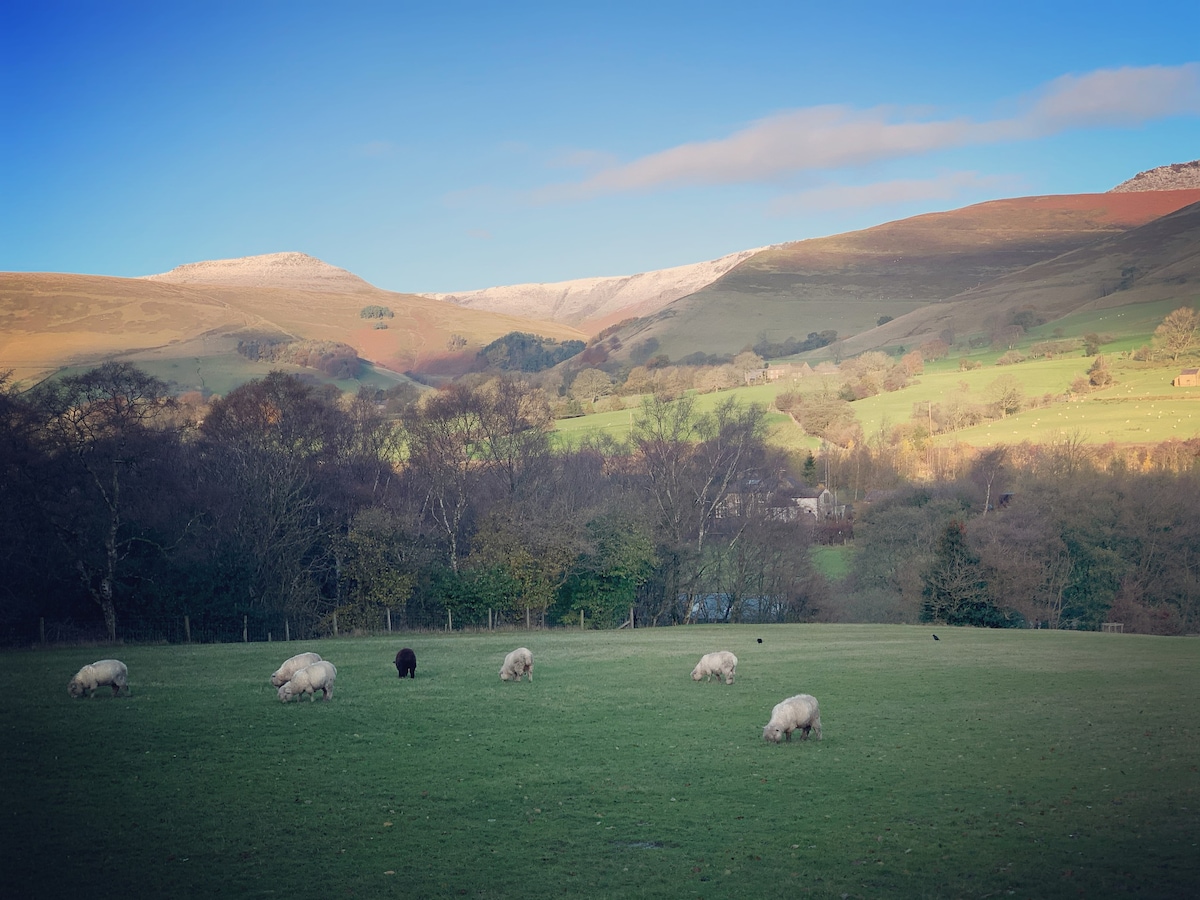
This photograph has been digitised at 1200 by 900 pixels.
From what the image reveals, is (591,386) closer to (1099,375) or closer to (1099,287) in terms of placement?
(1099,375)

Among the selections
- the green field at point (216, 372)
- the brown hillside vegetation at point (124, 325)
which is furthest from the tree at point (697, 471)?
the brown hillside vegetation at point (124, 325)

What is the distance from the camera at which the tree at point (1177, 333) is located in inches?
4719

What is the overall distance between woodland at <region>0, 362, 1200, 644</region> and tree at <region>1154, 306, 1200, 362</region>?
40784 millimetres

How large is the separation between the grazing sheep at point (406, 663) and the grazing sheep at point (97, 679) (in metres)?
7.61

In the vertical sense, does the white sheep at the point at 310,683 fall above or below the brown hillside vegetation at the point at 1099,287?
below

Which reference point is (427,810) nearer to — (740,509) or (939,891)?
(939,891)

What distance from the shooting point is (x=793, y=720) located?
18.6 meters

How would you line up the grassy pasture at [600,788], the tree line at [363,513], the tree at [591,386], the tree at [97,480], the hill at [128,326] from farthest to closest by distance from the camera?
the tree at [591,386], the hill at [128,326], the tree line at [363,513], the tree at [97,480], the grassy pasture at [600,788]

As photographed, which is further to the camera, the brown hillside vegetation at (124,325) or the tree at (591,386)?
the tree at (591,386)

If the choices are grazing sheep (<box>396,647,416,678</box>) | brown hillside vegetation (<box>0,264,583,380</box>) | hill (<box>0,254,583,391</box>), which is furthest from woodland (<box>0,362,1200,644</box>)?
A: brown hillside vegetation (<box>0,264,583,380</box>)

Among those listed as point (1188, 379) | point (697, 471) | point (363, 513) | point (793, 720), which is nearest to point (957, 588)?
point (697, 471)

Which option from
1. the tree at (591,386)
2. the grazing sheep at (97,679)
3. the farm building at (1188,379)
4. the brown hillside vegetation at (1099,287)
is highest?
the brown hillside vegetation at (1099,287)

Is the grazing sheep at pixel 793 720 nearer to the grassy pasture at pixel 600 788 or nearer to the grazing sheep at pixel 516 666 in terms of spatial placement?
the grassy pasture at pixel 600 788


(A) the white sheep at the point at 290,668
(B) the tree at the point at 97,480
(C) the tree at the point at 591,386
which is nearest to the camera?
(A) the white sheep at the point at 290,668
